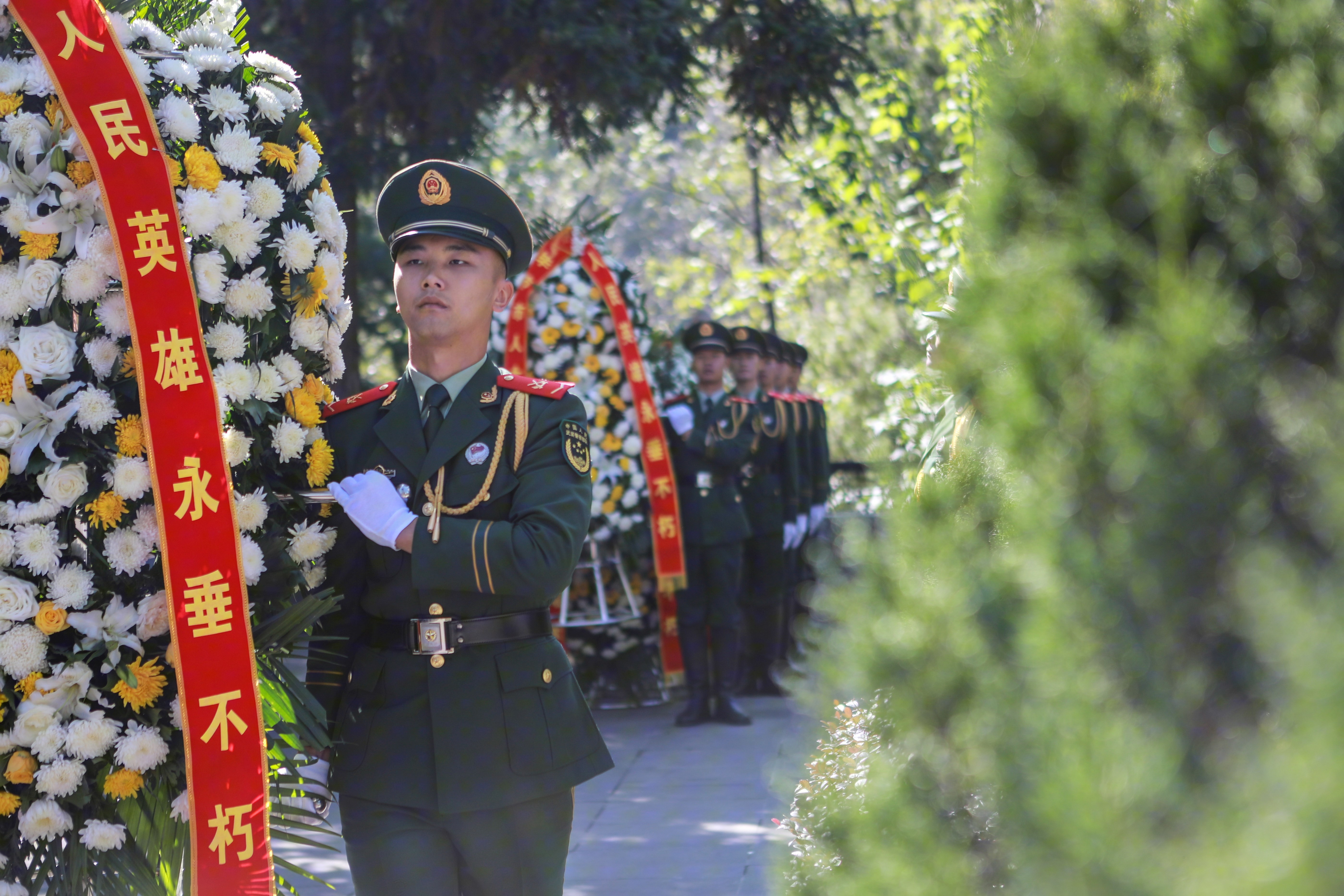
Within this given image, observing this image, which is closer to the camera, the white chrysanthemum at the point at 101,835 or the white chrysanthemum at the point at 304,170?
the white chrysanthemum at the point at 101,835

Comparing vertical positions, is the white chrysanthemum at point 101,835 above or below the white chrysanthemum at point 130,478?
below

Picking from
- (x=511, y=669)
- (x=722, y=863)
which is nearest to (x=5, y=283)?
(x=511, y=669)

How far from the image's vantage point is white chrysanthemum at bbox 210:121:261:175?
257 centimetres

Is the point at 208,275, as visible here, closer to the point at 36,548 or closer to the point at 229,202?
the point at 229,202

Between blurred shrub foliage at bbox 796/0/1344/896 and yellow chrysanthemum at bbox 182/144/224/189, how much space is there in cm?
168

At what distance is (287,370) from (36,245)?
52cm

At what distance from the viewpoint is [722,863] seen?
498cm

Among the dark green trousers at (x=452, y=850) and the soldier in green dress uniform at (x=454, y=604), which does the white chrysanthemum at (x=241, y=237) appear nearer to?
the soldier in green dress uniform at (x=454, y=604)

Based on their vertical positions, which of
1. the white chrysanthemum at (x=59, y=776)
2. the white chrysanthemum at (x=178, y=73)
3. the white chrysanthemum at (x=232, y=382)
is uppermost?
the white chrysanthemum at (x=178, y=73)

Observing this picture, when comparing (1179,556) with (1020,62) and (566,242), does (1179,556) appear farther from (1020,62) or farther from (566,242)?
(566,242)

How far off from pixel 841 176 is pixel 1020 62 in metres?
9.93

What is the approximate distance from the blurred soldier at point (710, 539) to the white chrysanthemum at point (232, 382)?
5.49 m

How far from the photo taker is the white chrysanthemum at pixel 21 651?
229 cm

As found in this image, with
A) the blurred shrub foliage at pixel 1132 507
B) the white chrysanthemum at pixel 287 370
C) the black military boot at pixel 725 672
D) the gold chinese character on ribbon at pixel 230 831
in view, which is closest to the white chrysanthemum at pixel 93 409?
the white chrysanthemum at pixel 287 370
